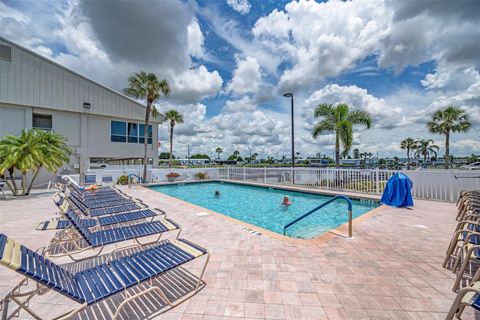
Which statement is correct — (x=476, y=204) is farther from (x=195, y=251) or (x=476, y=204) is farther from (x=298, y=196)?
(x=298, y=196)

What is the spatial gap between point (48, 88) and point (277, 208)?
59.1 ft

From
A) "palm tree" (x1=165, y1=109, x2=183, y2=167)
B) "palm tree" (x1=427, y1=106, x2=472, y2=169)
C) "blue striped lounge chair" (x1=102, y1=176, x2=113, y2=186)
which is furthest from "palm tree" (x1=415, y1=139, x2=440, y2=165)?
"blue striped lounge chair" (x1=102, y1=176, x2=113, y2=186)

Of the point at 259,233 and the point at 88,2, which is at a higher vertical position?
the point at 88,2

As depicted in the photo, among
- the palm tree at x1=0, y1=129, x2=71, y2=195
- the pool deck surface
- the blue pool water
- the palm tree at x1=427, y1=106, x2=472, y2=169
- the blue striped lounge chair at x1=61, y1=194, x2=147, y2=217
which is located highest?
the palm tree at x1=427, y1=106, x2=472, y2=169

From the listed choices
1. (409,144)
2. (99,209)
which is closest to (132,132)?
(99,209)

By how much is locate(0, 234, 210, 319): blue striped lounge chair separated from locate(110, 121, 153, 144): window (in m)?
17.9

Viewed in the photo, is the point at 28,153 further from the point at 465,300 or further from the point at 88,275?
the point at 465,300

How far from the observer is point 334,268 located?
3043 millimetres

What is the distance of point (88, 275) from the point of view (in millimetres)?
2188

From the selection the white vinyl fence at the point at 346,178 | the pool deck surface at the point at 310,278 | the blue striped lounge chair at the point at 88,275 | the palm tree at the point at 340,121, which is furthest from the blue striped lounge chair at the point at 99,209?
the palm tree at the point at 340,121

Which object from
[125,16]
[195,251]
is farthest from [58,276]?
[125,16]

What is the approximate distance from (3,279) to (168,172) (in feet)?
43.5

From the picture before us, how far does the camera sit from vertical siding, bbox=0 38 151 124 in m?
13.5

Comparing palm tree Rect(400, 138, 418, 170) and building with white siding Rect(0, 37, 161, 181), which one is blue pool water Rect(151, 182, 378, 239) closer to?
building with white siding Rect(0, 37, 161, 181)
